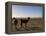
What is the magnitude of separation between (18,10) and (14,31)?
1.11 ft

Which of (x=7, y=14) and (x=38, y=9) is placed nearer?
(x=7, y=14)

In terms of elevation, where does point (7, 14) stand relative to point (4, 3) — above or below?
below

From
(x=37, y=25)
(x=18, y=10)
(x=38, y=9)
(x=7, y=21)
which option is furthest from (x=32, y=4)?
(x=7, y=21)

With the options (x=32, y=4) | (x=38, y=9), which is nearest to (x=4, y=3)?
(x=32, y=4)

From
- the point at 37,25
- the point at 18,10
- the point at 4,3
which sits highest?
the point at 4,3

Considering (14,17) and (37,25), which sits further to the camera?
(37,25)

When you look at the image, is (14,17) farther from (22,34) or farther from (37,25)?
(37,25)

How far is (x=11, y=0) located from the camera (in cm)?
170

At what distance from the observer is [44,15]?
72.2 inches

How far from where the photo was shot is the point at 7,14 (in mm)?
1641

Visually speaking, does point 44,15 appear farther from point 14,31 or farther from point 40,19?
point 14,31

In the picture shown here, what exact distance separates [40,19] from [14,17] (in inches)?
18.0

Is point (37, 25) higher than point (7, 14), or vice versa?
point (7, 14)

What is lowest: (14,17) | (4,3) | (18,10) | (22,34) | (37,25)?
(22,34)
